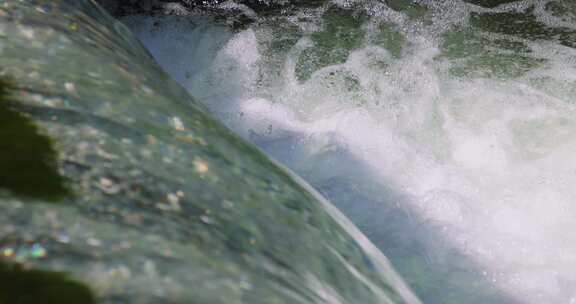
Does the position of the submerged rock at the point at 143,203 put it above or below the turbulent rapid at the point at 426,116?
above

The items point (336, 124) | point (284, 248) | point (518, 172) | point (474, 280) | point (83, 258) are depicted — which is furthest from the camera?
point (336, 124)

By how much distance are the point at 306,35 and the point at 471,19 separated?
1.00 m

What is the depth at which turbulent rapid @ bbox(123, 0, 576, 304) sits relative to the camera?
2.18 metres

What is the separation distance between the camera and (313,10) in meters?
3.92

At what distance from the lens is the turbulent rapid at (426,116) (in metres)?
2.18

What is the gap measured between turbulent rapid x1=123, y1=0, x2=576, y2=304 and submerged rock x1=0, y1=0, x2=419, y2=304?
601 millimetres

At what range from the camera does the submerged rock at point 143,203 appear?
90 centimetres

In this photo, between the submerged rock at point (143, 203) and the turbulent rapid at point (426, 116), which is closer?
the submerged rock at point (143, 203)

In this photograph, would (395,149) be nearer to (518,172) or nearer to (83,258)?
(518,172)

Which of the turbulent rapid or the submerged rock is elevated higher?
the submerged rock

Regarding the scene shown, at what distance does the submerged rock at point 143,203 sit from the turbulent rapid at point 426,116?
0.60 meters

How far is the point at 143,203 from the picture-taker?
109cm

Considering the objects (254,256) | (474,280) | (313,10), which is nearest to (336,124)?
(474,280)

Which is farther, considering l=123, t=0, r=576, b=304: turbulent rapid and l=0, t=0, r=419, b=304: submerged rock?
l=123, t=0, r=576, b=304: turbulent rapid
